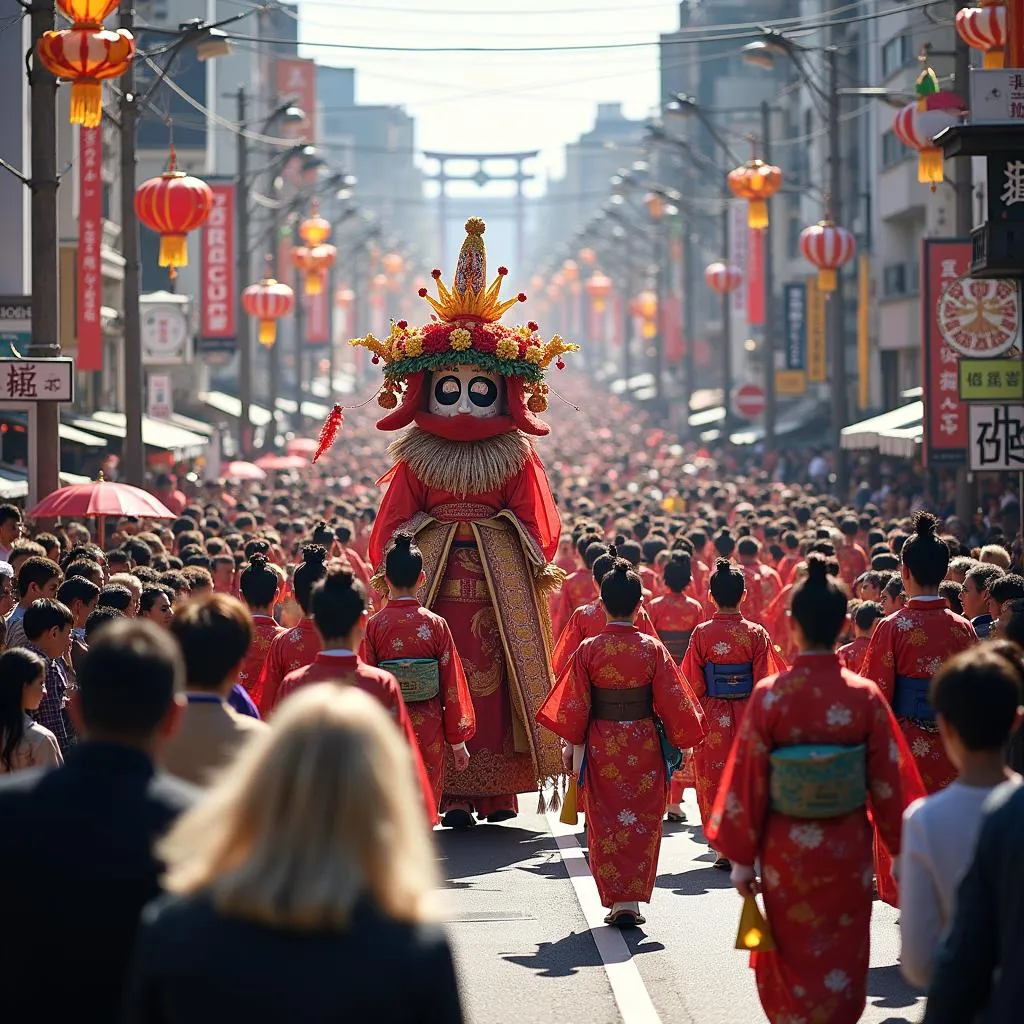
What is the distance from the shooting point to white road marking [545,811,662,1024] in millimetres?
7281

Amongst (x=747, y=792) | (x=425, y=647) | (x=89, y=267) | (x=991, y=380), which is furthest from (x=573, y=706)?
(x=89, y=267)

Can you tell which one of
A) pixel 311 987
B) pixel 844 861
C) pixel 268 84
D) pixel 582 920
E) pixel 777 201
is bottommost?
pixel 582 920

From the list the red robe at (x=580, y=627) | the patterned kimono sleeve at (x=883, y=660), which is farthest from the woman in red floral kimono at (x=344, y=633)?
the red robe at (x=580, y=627)

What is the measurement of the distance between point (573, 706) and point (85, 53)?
252 inches

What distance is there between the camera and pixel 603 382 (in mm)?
109562

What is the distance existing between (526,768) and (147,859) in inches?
314

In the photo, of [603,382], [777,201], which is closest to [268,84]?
[777,201]

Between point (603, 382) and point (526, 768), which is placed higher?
point (603, 382)

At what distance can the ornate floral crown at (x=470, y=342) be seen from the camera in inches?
481

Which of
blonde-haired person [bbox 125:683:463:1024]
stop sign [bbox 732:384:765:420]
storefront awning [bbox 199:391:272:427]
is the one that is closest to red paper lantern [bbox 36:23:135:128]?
blonde-haired person [bbox 125:683:463:1024]

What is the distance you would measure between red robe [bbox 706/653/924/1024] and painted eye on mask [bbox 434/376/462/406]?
20.2ft

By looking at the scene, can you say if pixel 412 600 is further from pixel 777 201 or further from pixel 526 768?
pixel 777 201

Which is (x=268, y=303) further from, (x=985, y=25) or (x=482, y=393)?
(x=482, y=393)

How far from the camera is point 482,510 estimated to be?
11.9 metres
